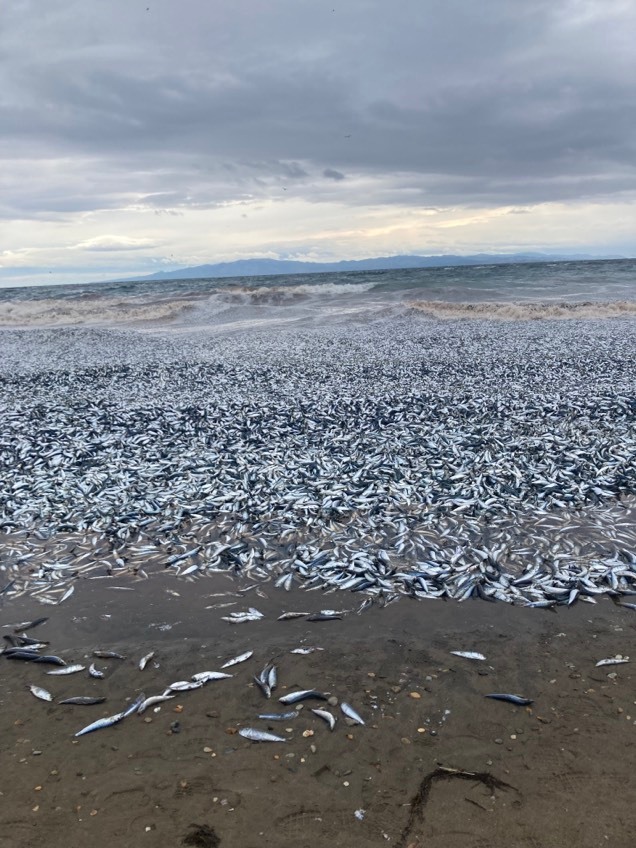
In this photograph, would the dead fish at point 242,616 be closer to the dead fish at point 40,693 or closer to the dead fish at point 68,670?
the dead fish at point 68,670

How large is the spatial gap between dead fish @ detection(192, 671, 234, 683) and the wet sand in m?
0.09

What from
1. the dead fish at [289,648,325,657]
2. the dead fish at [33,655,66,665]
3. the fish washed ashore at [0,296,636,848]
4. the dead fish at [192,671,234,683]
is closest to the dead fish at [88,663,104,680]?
the fish washed ashore at [0,296,636,848]

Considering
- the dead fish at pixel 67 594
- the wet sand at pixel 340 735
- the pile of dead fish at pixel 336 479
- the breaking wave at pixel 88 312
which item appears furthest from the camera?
the breaking wave at pixel 88 312

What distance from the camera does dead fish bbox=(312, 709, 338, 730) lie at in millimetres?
4466

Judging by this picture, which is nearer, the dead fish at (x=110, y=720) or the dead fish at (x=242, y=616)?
the dead fish at (x=110, y=720)

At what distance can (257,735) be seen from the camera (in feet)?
14.4

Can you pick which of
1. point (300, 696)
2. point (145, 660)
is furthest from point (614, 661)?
point (145, 660)

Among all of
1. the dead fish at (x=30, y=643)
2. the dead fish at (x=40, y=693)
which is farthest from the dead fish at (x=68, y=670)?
the dead fish at (x=30, y=643)

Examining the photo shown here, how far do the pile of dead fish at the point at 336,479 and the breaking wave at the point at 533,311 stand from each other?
57.8 ft

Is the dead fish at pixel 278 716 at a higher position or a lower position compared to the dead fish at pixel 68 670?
lower

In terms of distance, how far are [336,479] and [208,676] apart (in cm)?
459

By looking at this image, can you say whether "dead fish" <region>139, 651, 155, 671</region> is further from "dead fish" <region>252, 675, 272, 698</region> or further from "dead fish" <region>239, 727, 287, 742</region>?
"dead fish" <region>239, 727, 287, 742</region>

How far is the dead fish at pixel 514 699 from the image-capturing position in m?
4.62

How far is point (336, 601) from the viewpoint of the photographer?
243 inches
